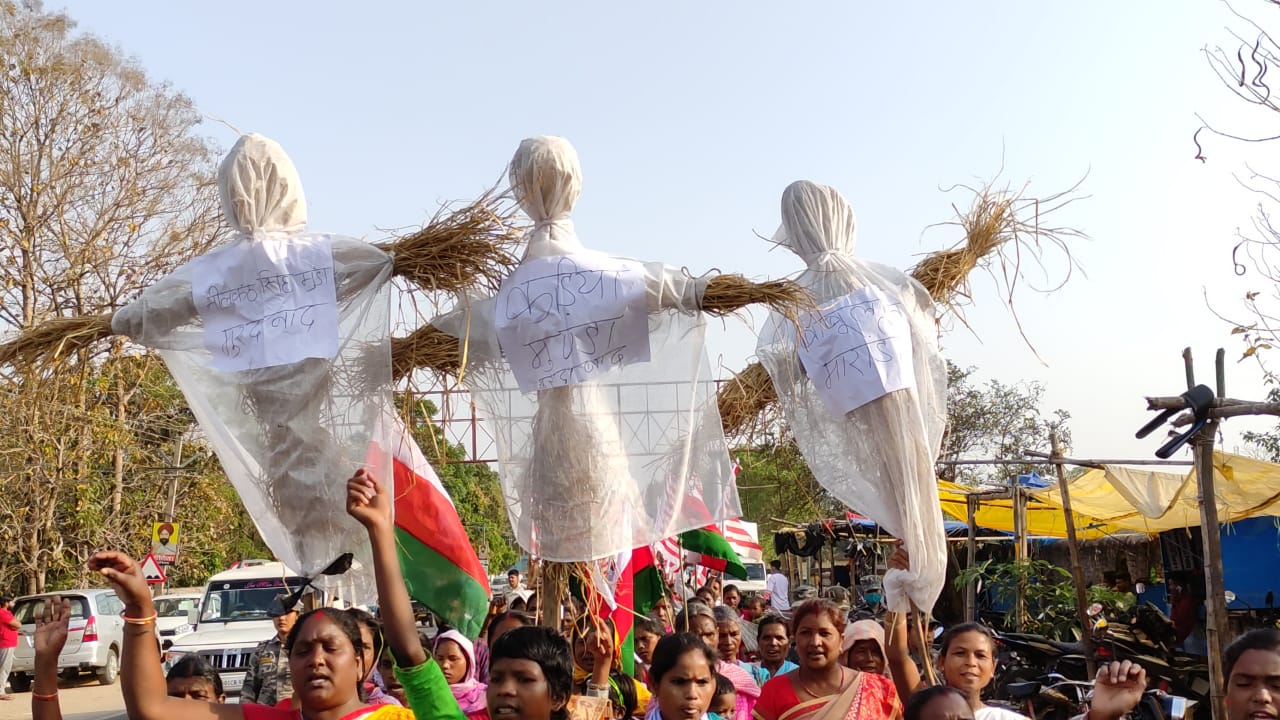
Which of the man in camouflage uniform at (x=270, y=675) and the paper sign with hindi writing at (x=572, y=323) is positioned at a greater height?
the paper sign with hindi writing at (x=572, y=323)

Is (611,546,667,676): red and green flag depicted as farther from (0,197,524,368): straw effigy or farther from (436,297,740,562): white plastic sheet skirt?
(0,197,524,368): straw effigy

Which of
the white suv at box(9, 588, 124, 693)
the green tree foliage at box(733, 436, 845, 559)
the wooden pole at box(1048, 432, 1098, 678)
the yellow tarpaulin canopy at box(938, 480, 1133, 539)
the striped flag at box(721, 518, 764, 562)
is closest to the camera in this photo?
the green tree foliage at box(733, 436, 845, 559)

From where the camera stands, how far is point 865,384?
4418 mm

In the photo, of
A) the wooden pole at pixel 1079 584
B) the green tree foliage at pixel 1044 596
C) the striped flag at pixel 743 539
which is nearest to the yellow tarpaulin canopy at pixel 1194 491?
the wooden pole at pixel 1079 584

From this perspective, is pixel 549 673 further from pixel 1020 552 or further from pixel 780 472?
pixel 1020 552

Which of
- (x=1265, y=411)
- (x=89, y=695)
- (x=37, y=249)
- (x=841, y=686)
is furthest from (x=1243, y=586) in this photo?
(x=37, y=249)

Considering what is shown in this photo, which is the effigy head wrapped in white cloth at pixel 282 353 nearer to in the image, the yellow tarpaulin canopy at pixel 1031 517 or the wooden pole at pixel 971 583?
the wooden pole at pixel 971 583

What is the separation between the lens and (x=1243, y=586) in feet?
42.4

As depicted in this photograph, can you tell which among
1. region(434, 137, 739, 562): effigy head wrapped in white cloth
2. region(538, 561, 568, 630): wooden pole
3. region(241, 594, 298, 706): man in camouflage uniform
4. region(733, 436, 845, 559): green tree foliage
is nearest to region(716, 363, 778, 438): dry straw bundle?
region(733, 436, 845, 559): green tree foliage

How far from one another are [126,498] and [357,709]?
65.5 feet

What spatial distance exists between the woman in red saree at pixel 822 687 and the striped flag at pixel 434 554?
1.27 meters

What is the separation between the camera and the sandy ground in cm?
1448

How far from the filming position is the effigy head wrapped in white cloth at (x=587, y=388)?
14.2 feet

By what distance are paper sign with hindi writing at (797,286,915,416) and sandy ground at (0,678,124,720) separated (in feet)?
37.5
